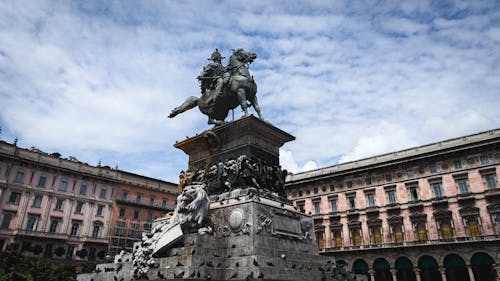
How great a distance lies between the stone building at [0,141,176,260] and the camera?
41.3 m

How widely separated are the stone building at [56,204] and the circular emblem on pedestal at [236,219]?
138 feet

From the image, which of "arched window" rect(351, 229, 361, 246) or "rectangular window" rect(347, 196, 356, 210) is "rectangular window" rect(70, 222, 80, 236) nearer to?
"arched window" rect(351, 229, 361, 246)

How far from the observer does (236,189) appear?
9.29 meters

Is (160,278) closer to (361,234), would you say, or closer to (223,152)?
(223,152)

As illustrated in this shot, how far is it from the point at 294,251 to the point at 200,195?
2.75m

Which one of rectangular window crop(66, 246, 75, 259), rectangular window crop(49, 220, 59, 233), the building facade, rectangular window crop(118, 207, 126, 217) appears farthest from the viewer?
rectangular window crop(118, 207, 126, 217)

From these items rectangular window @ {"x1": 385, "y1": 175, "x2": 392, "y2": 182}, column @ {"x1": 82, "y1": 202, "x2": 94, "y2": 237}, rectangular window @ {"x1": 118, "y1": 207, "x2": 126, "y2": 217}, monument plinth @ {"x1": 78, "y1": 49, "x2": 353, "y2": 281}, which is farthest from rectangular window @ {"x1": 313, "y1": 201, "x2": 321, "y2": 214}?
monument plinth @ {"x1": 78, "y1": 49, "x2": 353, "y2": 281}

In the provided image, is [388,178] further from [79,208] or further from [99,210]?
[79,208]

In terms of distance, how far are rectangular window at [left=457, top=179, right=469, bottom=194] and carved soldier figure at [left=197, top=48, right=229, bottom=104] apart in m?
37.3

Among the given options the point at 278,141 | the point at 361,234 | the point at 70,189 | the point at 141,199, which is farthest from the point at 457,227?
the point at 70,189

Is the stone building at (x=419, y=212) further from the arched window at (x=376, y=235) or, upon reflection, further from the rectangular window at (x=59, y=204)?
the rectangular window at (x=59, y=204)

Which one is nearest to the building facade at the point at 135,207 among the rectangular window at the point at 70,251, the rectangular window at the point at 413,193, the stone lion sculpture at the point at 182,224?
the rectangular window at the point at 70,251

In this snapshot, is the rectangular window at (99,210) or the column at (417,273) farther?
the rectangular window at (99,210)

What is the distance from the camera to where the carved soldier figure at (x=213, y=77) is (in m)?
11.4
